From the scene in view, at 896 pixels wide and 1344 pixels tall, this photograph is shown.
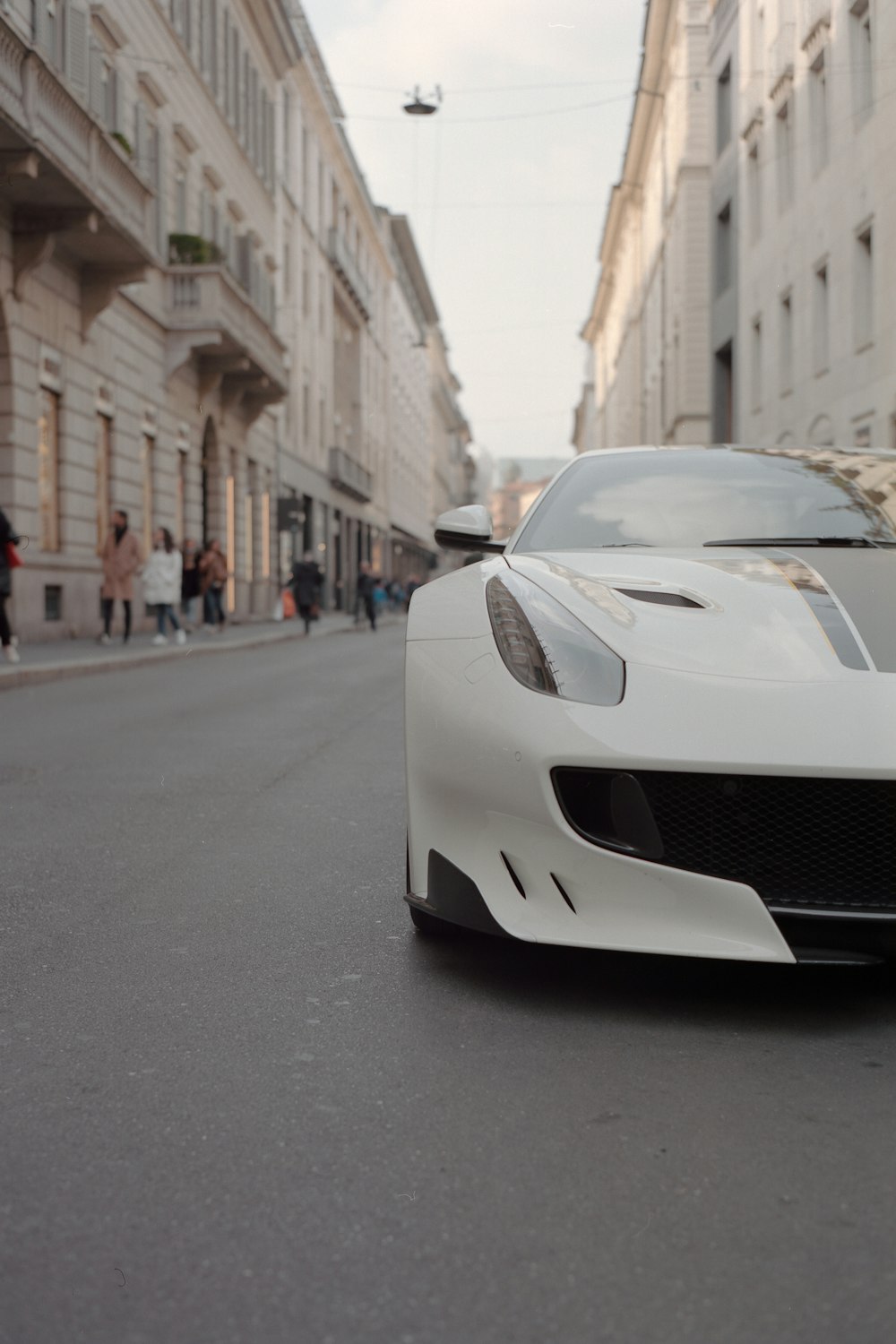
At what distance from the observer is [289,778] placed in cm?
723

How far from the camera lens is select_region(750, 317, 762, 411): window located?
3116 cm

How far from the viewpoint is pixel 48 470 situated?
71.8 feet

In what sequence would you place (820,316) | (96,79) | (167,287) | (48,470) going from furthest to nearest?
(167,287)
(820,316)
(96,79)
(48,470)

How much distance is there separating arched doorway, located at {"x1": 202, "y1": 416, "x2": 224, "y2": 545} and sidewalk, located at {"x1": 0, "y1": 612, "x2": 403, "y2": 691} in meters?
4.83

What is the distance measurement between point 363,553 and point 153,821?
6077 centimetres

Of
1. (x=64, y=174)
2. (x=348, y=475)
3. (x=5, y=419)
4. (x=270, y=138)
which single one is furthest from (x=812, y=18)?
(x=348, y=475)

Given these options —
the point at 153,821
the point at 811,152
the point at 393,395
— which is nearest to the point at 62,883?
the point at 153,821

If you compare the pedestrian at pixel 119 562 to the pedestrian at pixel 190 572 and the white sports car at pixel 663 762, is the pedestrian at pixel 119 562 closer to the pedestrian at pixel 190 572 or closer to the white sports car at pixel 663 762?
the pedestrian at pixel 190 572

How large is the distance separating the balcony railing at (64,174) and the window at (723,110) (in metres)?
16.5

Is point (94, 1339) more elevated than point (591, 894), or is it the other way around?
point (591, 894)

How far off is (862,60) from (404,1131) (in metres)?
22.0

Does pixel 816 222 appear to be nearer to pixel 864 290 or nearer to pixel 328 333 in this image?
pixel 864 290

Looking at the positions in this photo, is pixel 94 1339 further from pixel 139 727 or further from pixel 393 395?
pixel 393 395

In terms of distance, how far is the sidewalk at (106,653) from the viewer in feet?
47.1
